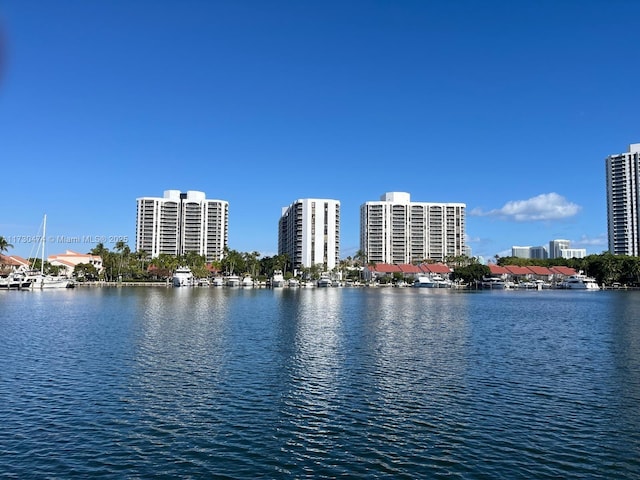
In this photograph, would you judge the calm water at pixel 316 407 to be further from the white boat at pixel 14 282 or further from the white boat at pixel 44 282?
the white boat at pixel 44 282

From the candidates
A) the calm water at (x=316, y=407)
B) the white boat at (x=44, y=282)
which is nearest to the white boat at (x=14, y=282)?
the white boat at (x=44, y=282)

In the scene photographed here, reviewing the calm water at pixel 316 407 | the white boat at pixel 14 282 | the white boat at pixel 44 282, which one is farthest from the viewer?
the white boat at pixel 44 282

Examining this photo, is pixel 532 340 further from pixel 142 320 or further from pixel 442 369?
pixel 142 320

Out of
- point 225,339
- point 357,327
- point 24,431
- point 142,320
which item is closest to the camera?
point 24,431

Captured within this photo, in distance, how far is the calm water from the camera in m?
18.3

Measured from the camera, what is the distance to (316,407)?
25641 millimetres

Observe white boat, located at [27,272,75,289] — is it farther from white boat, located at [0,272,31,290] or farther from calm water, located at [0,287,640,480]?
calm water, located at [0,287,640,480]

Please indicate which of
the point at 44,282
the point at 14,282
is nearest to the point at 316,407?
the point at 14,282

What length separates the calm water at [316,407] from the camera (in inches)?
720

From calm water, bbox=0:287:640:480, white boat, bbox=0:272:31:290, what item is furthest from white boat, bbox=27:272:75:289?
calm water, bbox=0:287:640:480

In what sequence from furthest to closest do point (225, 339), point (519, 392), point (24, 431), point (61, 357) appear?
1. point (225, 339)
2. point (61, 357)
3. point (519, 392)
4. point (24, 431)

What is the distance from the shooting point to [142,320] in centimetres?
6594

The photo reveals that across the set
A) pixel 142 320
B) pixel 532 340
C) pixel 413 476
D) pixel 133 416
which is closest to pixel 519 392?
pixel 413 476

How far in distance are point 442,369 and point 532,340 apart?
2013 centimetres
